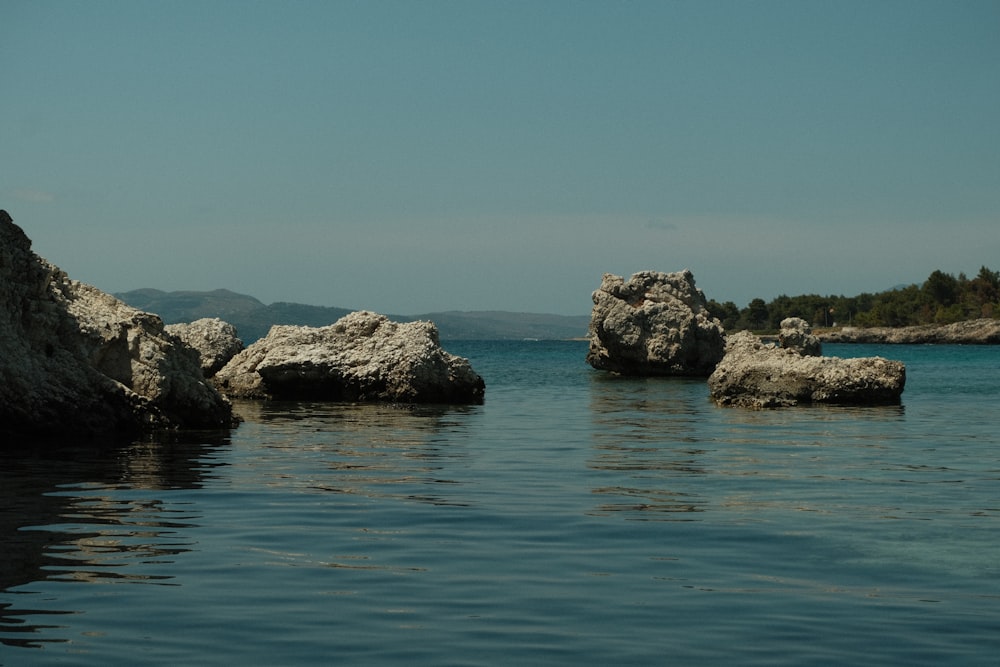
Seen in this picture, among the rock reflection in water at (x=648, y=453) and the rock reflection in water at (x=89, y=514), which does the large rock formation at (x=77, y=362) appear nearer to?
the rock reflection in water at (x=89, y=514)

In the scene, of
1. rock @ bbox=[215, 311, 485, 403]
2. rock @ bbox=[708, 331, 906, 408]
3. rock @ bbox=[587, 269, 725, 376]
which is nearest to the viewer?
rock @ bbox=[215, 311, 485, 403]

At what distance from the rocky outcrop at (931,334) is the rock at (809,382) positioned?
145 meters

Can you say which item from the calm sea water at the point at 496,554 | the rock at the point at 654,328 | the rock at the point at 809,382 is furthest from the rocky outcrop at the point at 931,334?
the calm sea water at the point at 496,554

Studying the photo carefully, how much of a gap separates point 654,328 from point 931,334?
131 meters

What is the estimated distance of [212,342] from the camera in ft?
118

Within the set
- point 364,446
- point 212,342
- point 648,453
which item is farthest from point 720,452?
point 212,342

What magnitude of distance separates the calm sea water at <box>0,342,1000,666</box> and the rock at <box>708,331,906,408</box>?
1051cm

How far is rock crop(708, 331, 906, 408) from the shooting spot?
103 feet

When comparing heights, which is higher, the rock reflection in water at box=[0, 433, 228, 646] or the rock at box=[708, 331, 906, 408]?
the rock at box=[708, 331, 906, 408]

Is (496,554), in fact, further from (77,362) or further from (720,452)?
(77,362)

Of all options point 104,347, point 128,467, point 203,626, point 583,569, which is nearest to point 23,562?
point 203,626

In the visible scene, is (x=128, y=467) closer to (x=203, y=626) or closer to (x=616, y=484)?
(x=616, y=484)

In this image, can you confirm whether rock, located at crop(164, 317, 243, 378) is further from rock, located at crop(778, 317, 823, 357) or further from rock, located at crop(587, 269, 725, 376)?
rock, located at crop(587, 269, 725, 376)

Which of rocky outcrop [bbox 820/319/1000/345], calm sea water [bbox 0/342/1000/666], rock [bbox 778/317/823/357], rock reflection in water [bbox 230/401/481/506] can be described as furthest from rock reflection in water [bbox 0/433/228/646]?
rocky outcrop [bbox 820/319/1000/345]
